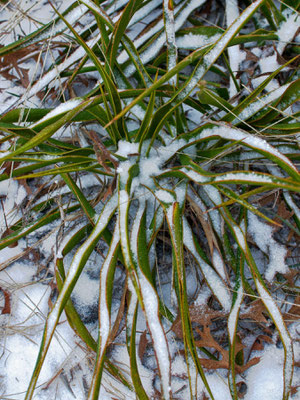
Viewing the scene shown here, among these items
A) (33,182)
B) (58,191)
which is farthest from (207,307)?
(33,182)

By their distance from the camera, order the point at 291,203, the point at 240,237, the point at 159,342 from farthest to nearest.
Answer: the point at 291,203 → the point at 240,237 → the point at 159,342

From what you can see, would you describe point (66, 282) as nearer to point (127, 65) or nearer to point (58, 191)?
point (58, 191)

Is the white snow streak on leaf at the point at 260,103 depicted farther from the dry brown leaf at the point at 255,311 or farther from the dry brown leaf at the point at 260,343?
the dry brown leaf at the point at 260,343

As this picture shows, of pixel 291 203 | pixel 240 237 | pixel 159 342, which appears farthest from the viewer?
pixel 291 203

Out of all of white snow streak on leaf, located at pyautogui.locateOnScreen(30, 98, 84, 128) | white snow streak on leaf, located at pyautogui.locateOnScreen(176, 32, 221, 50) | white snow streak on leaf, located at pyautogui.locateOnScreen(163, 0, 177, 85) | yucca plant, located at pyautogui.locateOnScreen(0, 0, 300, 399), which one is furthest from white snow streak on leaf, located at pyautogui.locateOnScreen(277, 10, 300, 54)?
white snow streak on leaf, located at pyautogui.locateOnScreen(30, 98, 84, 128)

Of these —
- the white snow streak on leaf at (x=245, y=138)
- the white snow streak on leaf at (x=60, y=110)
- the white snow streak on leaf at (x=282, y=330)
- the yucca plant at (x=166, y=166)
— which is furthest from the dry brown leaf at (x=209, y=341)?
the white snow streak on leaf at (x=60, y=110)

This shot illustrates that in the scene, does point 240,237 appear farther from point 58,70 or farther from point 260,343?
point 58,70

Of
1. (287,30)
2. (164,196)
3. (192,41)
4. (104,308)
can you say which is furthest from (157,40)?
(104,308)
